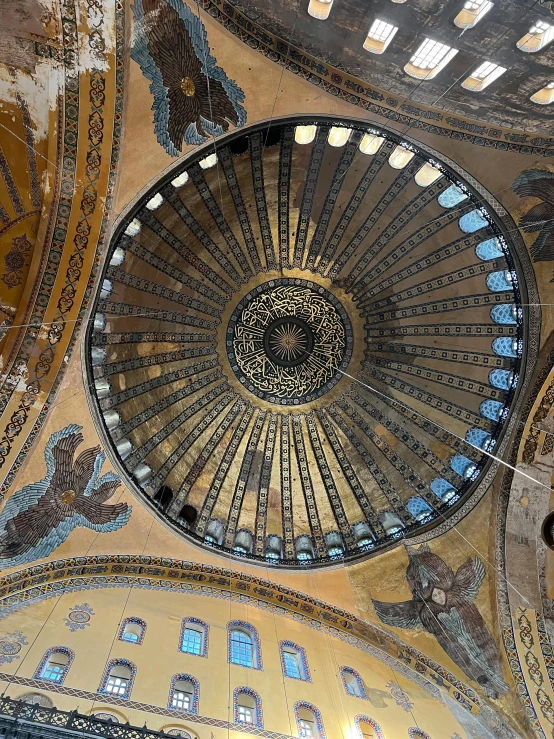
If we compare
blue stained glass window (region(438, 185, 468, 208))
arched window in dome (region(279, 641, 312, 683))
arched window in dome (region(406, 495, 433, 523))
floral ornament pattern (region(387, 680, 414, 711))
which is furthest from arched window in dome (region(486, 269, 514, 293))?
arched window in dome (region(279, 641, 312, 683))

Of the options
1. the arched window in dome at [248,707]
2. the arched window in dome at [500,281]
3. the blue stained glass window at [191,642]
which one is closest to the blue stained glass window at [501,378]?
the arched window in dome at [500,281]

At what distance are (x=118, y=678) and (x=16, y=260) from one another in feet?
23.9

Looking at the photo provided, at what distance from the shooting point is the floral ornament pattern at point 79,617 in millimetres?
9477

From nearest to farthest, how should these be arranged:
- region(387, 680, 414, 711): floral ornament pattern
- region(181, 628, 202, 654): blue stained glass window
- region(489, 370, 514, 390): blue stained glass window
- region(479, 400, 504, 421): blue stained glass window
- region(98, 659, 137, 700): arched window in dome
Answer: region(98, 659, 137, 700): arched window in dome → region(181, 628, 202, 654): blue stained glass window → region(387, 680, 414, 711): floral ornament pattern → region(489, 370, 514, 390): blue stained glass window → region(479, 400, 504, 421): blue stained glass window

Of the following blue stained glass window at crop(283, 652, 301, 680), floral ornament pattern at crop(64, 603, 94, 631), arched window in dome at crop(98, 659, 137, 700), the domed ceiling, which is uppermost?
the domed ceiling

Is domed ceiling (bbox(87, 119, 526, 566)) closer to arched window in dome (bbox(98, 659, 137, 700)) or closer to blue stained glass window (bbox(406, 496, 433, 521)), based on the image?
blue stained glass window (bbox(406, 496, 433, 521))

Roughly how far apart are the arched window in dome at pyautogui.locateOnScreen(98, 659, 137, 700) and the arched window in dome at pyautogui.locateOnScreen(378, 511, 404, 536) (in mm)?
6730

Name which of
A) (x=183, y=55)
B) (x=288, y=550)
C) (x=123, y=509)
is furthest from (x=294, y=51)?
(x=288, y=550)

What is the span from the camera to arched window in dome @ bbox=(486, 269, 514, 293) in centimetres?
1120

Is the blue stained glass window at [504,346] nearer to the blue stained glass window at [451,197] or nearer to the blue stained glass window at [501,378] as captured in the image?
the blue stained glass window at [501,378]

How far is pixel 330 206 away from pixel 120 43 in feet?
19.2

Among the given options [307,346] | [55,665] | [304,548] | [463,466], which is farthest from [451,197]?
[55,665]

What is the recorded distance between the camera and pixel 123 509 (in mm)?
11625

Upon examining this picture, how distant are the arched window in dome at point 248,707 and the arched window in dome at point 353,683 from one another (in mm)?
2179
